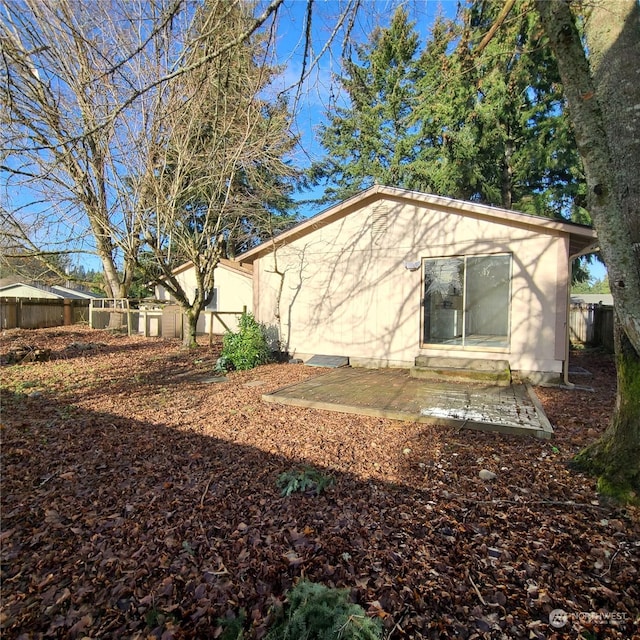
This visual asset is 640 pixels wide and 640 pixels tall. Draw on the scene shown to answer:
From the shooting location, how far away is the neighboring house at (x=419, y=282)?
6.34m

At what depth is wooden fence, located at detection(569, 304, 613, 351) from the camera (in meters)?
9.97

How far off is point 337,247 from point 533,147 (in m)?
8.46

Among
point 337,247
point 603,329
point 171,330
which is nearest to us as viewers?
point 337,247

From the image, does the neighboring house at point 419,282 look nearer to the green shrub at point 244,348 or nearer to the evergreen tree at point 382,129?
the green shrub at point 244,348

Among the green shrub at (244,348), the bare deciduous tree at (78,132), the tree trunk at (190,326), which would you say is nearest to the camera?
the bare deciduous tree at (78,132)

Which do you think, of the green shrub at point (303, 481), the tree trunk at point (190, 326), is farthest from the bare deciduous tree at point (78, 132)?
the green shrub at point (303, 481)

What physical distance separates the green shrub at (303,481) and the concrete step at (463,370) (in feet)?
13.7

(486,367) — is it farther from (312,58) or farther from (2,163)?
(2,163)

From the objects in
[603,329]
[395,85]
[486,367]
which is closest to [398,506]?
[486,367]

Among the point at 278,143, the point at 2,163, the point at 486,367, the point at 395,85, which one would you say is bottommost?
the point at 486,367

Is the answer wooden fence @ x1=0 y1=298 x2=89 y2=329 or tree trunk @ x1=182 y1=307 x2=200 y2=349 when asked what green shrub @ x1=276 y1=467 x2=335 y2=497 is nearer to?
tree trunk @ x1=182 y1=307 x2=200 y2=349

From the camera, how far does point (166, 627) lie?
1617 millimetres

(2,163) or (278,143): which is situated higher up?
(278,143)

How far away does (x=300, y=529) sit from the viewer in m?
2.32
